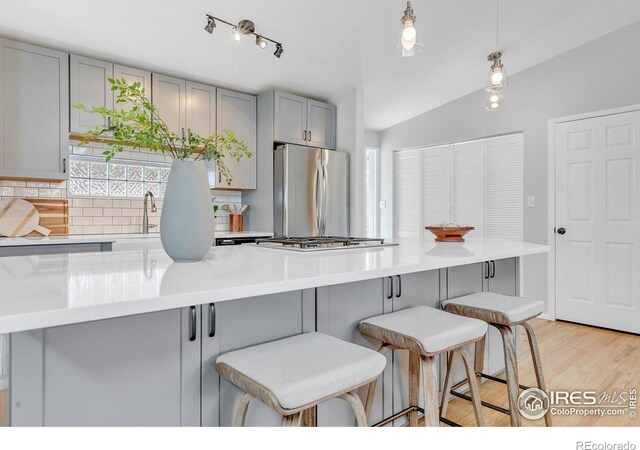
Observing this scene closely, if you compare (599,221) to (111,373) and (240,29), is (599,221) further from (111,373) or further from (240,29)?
(111,373)

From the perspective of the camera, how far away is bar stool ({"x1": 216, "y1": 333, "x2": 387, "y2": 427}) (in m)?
0.94

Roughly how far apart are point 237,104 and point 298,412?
3.44 meters

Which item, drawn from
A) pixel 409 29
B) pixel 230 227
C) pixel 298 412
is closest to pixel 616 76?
pixel 409 29

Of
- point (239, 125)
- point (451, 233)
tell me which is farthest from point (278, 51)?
point (451, 233)

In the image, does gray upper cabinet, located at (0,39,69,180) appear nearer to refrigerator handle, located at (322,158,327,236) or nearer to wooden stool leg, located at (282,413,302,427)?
refrigerator handle, located at (322,158,327,236)

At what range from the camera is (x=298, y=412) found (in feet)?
3.14

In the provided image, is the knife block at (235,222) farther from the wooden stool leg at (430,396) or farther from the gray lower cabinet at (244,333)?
the wooden stool leg at (430,396)

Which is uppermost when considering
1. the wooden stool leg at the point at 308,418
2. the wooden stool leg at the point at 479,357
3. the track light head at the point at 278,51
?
the track light head at the point at 278,51

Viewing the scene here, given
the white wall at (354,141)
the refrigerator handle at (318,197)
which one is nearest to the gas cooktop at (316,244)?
the refrigerator handle at (318,197)

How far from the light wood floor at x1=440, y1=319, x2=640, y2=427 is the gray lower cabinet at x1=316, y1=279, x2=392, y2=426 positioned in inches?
23.9

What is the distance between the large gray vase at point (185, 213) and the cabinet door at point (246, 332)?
275 millimetres

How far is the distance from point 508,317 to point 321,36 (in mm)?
2566

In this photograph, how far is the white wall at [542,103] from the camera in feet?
11.7
